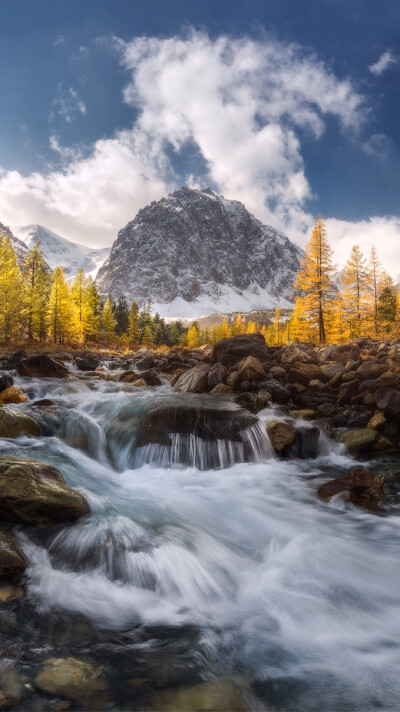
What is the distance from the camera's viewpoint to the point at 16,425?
8.10m

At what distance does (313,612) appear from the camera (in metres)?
4.20

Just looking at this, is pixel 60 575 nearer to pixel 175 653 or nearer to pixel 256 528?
pixel 175 653

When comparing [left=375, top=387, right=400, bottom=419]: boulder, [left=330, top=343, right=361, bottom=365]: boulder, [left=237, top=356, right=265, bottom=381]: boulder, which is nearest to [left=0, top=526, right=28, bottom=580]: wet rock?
[left=375, top=387, right=400, bottom=419]: boulder

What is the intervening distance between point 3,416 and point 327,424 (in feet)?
28.0

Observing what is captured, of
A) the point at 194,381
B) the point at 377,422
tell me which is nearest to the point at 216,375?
the point at 194,381

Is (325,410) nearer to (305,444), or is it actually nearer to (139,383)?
(305,444)

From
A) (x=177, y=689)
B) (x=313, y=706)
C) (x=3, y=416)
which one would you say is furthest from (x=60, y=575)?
(x=3, y=416)

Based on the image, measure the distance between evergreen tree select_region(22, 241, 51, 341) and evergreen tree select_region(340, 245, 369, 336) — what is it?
99.5ft

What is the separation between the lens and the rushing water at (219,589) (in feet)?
10.4

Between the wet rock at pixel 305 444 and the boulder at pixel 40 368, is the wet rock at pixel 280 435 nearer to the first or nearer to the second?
the wet rock at pixel 305 444

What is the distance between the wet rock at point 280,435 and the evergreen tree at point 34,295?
3348cm

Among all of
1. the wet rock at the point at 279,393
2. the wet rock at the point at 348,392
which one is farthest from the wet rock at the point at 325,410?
the wet rock at the point at 279,393

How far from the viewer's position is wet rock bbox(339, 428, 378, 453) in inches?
379

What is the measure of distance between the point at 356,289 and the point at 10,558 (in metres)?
36.8
